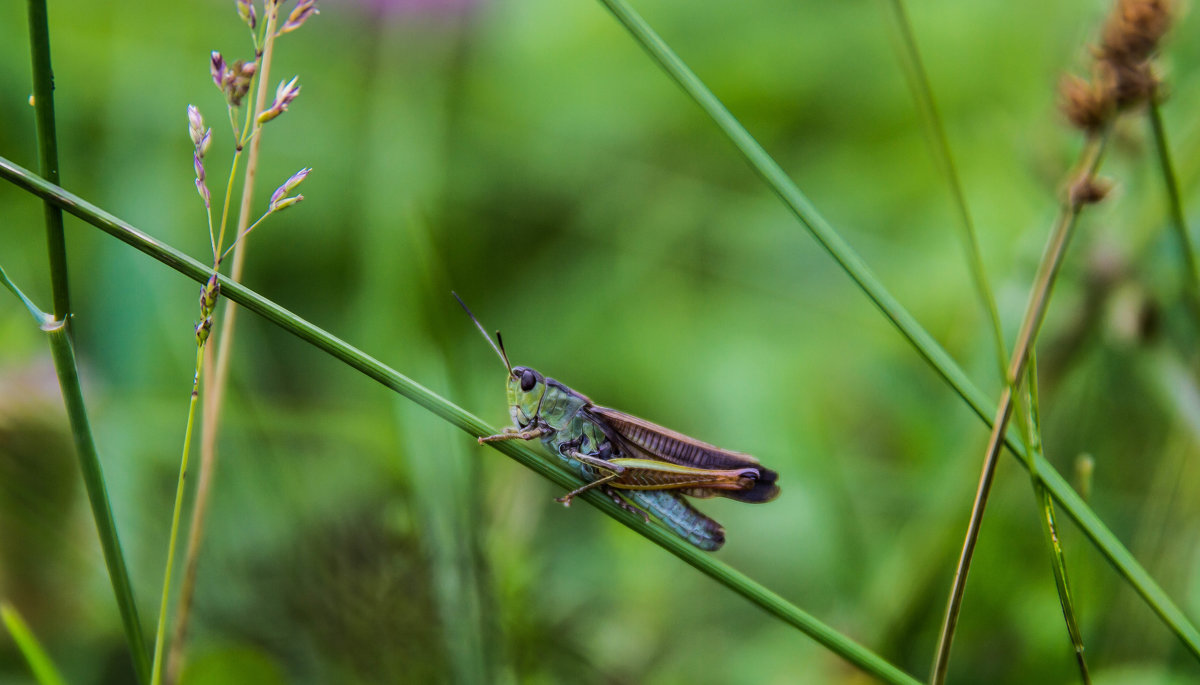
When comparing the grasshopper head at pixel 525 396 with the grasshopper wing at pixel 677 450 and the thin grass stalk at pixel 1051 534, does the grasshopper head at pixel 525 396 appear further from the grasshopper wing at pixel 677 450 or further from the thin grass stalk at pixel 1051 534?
the thin grass stalk at pixel 1051 534

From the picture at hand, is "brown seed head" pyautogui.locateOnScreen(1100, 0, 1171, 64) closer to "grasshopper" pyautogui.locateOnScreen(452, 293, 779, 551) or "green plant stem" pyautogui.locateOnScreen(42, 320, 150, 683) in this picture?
"grasshopper" pyautogui.locateOnScreen(452, 293, 779, 551)

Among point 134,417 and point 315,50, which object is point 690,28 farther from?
point 134,417

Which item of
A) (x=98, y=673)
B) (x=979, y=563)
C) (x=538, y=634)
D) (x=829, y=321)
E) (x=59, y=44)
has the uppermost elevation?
(x=59, y=44)

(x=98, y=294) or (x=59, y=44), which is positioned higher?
(x=59, y=44)

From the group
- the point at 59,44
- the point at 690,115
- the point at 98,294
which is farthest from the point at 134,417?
the point at 690,115

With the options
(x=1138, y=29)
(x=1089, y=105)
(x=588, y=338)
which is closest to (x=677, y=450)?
(x=1089, y=105)

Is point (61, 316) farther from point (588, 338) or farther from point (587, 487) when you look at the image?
point (588, 338)
